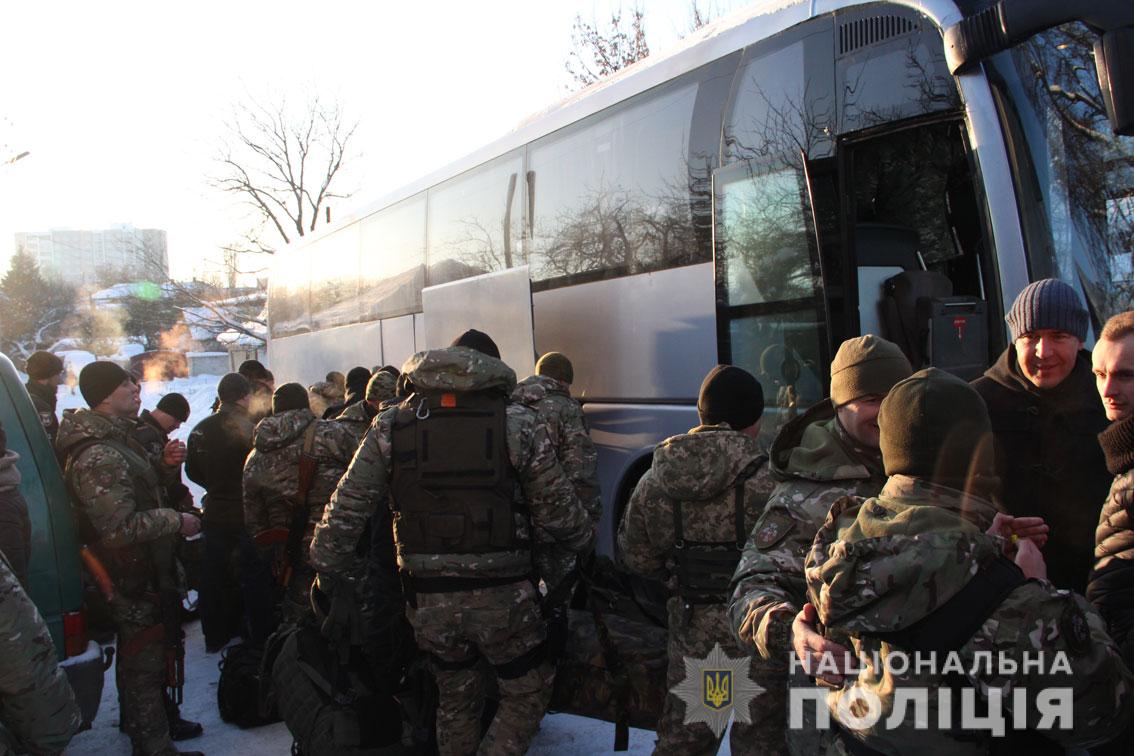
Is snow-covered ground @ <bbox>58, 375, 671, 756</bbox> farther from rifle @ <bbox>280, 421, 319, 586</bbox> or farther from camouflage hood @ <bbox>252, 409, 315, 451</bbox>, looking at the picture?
camouflage hood @ <bbox>252, 409, 315, 451</bbox>

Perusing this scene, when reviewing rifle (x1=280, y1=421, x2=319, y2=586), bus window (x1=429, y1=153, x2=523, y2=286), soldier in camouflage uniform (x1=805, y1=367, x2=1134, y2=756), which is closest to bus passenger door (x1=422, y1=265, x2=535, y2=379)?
bus window (x1=429, y1=153, x2=523, y2=286)

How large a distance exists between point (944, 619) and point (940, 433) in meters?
0.40

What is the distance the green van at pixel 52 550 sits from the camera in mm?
3787

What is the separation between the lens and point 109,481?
416cm

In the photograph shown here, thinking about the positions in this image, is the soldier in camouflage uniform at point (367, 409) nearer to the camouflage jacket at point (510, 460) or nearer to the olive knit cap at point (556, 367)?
the olive knit cap at point (556, 367)

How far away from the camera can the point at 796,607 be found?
2158mm

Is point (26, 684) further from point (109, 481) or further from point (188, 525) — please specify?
point (188, 525)

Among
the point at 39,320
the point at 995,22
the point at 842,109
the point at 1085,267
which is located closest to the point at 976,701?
the point at 1085,267

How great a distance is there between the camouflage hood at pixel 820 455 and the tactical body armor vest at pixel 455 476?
50.5 inches

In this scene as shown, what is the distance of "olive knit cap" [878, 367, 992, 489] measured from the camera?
1.83 metres

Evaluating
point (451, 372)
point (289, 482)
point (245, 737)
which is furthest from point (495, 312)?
point (451, 372)

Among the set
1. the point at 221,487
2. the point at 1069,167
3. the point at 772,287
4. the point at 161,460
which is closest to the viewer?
the point at 1069,167

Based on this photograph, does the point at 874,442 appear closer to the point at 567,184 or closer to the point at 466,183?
the point at 567,184

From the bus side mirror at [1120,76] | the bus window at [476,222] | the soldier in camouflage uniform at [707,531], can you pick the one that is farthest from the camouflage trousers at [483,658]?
the bus window at [476,222]
